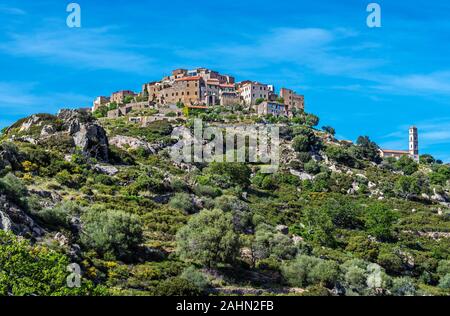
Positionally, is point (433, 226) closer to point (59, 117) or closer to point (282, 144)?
point (282, 144)

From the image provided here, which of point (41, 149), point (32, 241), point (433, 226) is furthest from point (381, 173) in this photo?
point (32, 241)

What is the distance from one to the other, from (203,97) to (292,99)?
22078mm

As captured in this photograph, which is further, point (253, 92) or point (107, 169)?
point (253, 92)

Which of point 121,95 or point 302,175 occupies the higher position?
point 121,95

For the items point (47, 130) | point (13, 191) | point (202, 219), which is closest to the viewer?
point (13, 191)

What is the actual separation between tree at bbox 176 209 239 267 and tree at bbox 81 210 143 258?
330cm

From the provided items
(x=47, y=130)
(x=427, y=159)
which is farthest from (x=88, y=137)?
(x=427, y=159)

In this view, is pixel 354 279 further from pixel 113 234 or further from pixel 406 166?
pixel 406 166

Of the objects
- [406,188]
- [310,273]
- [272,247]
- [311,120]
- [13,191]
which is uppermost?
[311,120]

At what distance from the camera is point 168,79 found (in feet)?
549

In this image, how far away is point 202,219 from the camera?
49844 millimetres

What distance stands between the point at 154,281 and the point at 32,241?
777 centimetres

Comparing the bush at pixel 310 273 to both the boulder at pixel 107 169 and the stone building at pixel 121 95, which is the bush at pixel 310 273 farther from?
the stone building at pixel 121 95

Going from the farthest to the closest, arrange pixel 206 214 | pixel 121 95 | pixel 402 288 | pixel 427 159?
pixel 427 159 → pixel 121 95 → pixel 206 214 → pixel 402 288
